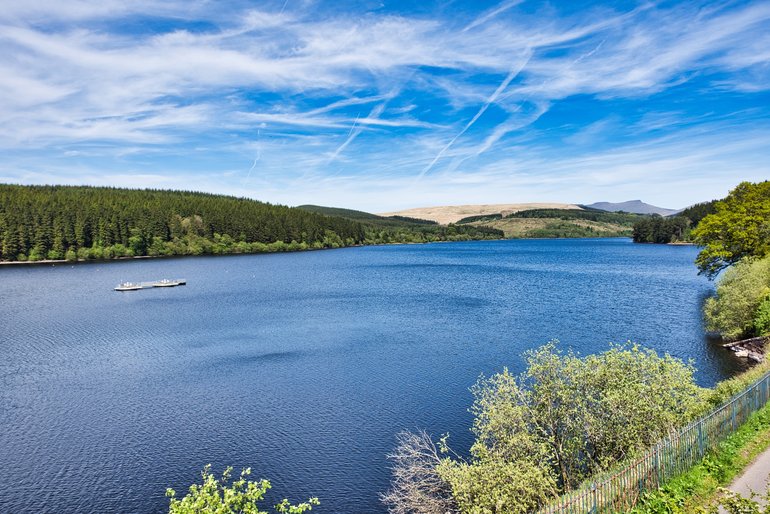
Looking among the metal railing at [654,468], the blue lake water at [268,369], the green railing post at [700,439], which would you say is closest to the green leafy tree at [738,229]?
the blue lake water at [268,369]

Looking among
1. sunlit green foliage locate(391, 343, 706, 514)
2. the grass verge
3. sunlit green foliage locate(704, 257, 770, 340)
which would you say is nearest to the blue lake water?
sunlit green foliage locate(704, 257, 770, 340)

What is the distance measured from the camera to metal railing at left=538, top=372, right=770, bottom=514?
1712cm

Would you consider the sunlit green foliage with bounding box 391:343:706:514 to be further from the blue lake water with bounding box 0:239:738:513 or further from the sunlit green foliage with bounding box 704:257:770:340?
the sunlit green foliage with bounding box 704:257:770:340

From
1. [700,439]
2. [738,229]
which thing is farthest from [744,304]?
[700,439]

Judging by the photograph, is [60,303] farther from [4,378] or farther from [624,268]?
[624,268]

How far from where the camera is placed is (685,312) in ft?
245

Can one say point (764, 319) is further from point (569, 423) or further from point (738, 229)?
point (569, 423)

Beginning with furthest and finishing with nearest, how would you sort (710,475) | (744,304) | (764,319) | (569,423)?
(744,304), (764,319), (569,423), (710,475)

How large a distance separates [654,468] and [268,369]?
41020 millimetres

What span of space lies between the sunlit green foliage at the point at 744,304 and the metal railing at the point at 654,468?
40.0 meters

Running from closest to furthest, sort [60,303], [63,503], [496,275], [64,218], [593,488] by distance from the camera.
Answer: [593,488], [63,503], [60,303], [496,275], [64,218]

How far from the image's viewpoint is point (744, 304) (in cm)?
5512

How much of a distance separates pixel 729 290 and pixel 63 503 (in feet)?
223

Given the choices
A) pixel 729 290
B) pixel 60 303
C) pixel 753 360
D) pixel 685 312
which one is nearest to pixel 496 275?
pixel 685 312
